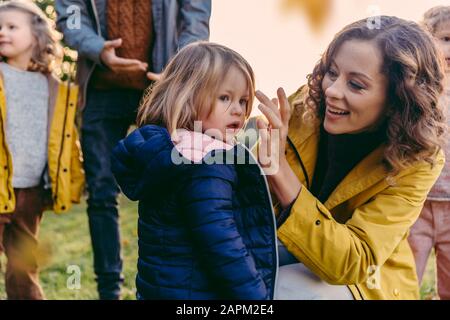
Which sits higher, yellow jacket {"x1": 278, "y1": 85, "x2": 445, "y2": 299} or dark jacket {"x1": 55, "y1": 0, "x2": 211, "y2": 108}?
dark jacket {"x1": 55, "y1": 0, "x2": 211, "y2": 108}

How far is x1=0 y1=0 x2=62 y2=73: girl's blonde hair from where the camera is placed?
3.30 meters

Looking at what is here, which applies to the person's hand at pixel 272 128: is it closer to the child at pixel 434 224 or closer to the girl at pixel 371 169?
the girl at pixel 371 169

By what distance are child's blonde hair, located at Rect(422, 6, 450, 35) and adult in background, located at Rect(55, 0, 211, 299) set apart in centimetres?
105

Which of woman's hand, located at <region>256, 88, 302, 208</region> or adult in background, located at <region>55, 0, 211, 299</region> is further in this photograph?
adult in background, located at <region>55, 0, 211, 299</region>

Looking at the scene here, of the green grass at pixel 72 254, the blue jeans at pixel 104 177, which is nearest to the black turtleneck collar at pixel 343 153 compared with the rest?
the blue jeans at pixel 104 177

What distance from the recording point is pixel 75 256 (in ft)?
15.1

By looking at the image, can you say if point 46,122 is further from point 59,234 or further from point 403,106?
point 59,234

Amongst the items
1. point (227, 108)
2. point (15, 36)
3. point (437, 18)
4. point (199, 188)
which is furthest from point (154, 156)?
point (437, 18)

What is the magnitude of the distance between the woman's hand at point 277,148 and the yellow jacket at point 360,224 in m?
0.05

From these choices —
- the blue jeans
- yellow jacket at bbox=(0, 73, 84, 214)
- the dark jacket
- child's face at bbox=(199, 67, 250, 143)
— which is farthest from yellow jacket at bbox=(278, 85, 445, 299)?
yellow jacket at bbox=(0, 73, 84, 214)

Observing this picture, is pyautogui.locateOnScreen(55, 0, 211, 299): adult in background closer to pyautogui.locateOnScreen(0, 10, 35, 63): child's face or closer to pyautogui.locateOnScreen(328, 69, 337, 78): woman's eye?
pyautogui.locateOnScreen(0, 10, 35, 63): child's face

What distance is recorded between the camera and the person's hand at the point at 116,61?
290 cm

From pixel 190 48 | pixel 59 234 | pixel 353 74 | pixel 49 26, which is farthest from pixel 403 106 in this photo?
pixel 59 234
